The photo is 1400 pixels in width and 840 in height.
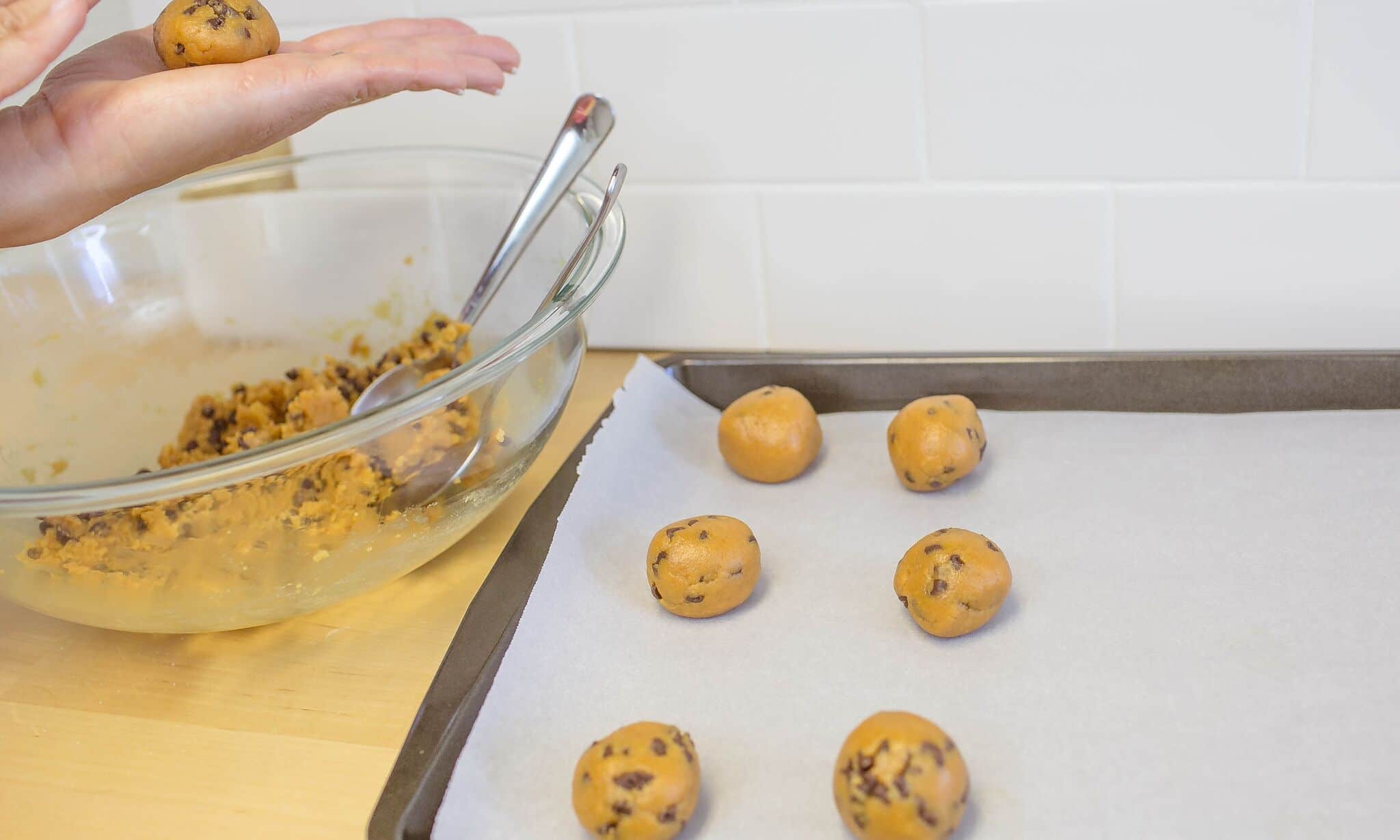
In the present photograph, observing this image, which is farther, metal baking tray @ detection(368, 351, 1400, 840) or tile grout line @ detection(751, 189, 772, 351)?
tile grout line @ detection(751, 189, 772, 351)

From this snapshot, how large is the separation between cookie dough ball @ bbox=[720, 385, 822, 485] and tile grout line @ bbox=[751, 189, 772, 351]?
0.66 ft

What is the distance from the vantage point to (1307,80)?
0.81 metres

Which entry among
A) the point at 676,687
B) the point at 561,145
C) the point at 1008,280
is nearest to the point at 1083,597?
the point at 676,687

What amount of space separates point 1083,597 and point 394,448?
1.42ft

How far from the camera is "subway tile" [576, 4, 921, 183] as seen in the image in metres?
0.89

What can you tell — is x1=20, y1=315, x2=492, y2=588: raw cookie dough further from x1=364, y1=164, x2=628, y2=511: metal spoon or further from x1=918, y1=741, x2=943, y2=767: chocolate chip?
x1=918, y1=741, x2=943, y2=767: chocolate chip

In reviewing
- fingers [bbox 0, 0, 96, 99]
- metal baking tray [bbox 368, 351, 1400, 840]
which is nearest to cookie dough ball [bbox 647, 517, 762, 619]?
metal baking tray [bbox 368, 351, 1400, 840]

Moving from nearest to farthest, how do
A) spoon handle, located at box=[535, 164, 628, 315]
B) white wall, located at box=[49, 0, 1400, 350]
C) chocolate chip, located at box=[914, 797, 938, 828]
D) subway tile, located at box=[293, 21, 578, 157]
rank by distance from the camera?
chocolate chip, located at box=[914, 797, 938, 828]
spoon handle, located at box=[535, 164, 628, 315]
white wall, located at box=[49, 0, 1400, 350]
subway tile, located at box=[293, 21, 578, 157]

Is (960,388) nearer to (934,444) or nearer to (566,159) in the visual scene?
(934,444)

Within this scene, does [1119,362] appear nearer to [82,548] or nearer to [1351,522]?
[1351,522]

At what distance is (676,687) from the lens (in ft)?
2.08


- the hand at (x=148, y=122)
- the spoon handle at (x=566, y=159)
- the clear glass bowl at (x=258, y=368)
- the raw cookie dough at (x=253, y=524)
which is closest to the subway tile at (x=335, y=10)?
the clear glass bowl at (x=258, y=368)

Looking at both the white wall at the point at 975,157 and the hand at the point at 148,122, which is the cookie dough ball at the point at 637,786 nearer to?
the hand at the point at 148,122

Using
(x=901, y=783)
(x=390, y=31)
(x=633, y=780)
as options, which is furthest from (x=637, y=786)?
(x=390, y=31)
